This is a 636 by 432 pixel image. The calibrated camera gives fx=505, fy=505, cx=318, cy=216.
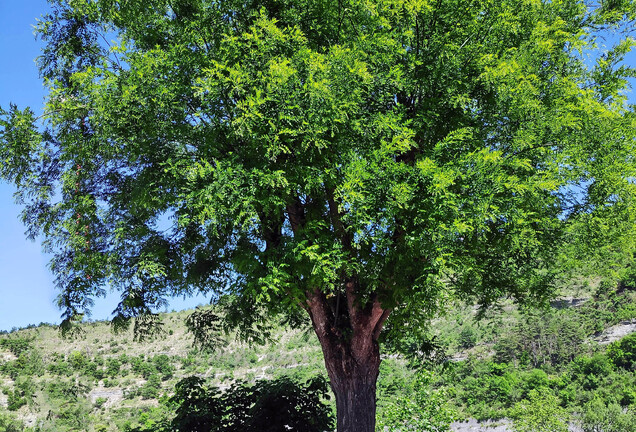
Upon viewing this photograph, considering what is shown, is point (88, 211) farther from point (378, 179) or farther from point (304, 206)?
point (378, 179)

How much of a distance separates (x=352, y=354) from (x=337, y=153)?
13.9 ft

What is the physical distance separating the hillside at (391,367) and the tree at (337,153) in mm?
42610

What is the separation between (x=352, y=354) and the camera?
10391mm

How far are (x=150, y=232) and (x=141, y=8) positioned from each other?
4536 millimetres

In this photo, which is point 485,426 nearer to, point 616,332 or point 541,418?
point 541,418

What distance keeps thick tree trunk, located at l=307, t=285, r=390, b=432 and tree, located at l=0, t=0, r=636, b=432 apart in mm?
39

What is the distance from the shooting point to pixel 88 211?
10.7 m

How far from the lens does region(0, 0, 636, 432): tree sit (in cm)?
814

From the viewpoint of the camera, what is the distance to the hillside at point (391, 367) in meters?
55.7

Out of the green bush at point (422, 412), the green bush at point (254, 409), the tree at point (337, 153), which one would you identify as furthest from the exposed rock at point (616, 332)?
the green bush at point (254, 409)

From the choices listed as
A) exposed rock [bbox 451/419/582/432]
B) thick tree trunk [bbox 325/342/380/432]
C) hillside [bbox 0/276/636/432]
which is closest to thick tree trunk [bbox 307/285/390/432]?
thick tree trunk [bbox 325/342/380/432]

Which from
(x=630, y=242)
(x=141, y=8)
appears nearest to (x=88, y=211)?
(x=141, y=8)

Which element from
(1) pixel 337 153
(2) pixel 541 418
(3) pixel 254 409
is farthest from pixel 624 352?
(1) pixel 337 153

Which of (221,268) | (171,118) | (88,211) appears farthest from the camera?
(221,268)
